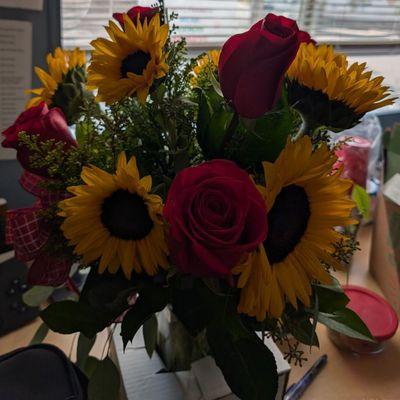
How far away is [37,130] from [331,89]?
292 mm

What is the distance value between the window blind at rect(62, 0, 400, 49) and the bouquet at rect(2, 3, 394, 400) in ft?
1.87

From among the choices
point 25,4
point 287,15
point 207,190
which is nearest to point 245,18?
point 287,15

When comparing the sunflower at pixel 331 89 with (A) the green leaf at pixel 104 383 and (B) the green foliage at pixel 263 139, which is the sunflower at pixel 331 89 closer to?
(B) the green foliage at pixel 263 139

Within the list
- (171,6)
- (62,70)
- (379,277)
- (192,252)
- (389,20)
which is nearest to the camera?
(192,252)

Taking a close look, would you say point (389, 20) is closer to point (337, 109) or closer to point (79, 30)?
point (79, 30)

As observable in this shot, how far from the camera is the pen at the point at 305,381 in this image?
2.21ft

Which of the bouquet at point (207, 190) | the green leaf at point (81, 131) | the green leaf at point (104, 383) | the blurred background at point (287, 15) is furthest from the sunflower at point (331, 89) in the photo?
the blurred background at point (287, 15)

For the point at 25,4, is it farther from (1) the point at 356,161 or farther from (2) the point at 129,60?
(1) the point at 356,161

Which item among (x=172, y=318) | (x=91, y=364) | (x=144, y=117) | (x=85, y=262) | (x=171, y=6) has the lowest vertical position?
(x=91, y=364)

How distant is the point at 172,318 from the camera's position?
562mm

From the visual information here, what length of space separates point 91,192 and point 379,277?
29.1 inches

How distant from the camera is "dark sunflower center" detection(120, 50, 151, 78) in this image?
417 millimetres

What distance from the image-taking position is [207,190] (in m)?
0.34

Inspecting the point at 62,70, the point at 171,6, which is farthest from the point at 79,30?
the point at 62,70
